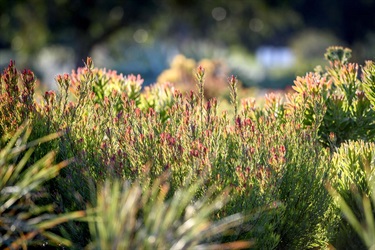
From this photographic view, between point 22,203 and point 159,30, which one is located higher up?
point 159,30

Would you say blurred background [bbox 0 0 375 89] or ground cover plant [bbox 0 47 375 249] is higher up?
blurred background [bbox 0 0 375 89]

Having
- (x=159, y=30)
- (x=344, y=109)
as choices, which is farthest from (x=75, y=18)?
(x=344, y=109)

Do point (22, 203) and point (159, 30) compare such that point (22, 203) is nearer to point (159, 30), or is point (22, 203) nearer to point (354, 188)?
point (354, 188)

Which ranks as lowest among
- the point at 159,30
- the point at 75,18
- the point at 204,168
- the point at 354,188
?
the point at 354,188

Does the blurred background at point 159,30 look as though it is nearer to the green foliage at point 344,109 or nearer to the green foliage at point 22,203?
the green foliage at point 344,109

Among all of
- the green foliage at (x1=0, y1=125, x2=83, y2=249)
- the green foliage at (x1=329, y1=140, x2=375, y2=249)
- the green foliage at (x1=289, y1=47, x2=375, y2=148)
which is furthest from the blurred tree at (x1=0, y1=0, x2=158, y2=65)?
the green foliage at (x1=0, y1=125, x2=83, y2=249)

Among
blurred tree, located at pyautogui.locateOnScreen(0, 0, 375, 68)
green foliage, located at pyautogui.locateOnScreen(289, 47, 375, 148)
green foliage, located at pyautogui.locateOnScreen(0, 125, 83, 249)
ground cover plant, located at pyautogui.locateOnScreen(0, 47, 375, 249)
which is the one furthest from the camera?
blurred tree, located at pyautogui.locateOnScreen(0, 0, 375, 68)

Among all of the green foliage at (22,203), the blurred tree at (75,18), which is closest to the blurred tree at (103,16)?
the blurred tree at (75,18)

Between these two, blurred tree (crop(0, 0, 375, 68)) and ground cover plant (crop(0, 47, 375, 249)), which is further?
blurred tree (crop(0, 0, 375, 68))

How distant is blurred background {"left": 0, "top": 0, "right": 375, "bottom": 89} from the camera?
31969 millimetres

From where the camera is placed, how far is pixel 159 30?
4000 cm

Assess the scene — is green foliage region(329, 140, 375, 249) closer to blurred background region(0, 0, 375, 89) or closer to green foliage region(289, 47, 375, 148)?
green foliage region(289, 47, 375, 148)

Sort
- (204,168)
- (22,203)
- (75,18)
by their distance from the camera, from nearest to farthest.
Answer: (22,203), (204,168), (75,18)

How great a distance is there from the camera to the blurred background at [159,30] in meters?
32.0
